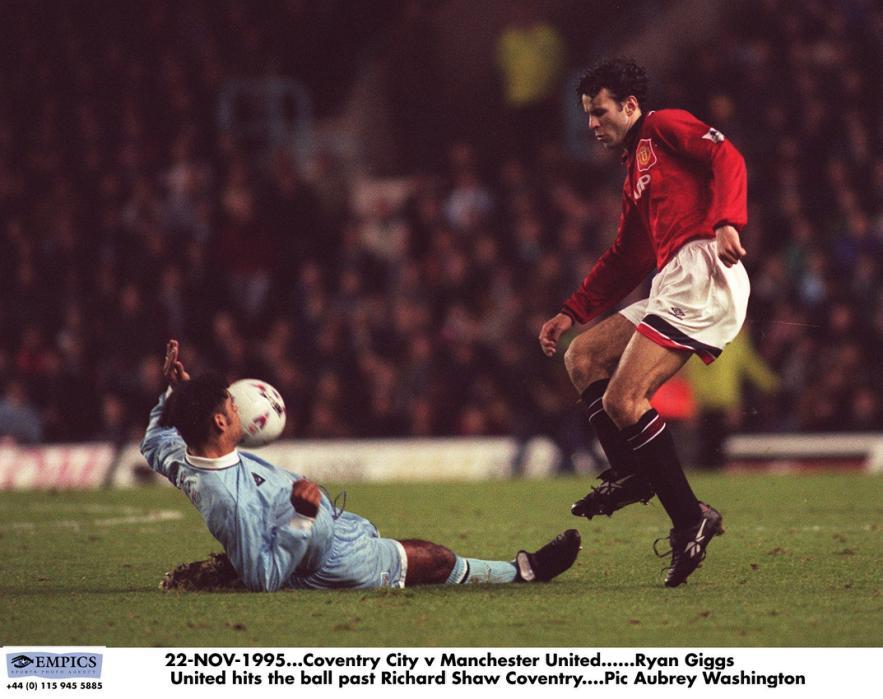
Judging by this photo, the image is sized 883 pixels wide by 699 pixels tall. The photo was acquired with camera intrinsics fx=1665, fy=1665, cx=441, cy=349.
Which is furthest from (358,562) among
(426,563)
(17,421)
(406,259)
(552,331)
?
(406,259)

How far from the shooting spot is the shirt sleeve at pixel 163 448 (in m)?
6.43

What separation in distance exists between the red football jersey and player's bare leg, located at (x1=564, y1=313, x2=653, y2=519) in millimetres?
399

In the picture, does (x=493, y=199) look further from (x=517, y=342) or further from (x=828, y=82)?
(x=828, y=82)

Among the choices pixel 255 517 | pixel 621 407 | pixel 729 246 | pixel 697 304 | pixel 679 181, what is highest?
pixel 679 181

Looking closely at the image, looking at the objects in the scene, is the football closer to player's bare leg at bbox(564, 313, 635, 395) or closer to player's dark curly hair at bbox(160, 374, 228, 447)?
player's dark curly hair at bbox(160, 374, 228, 447)

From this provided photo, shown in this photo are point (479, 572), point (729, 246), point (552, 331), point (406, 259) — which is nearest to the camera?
point (729, 246)

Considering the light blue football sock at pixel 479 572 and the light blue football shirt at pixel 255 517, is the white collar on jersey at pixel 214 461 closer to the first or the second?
the light blue football shirt at pixel 255 517

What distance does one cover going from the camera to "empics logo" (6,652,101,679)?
5270 millimetres

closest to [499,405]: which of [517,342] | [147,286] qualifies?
[517,342]

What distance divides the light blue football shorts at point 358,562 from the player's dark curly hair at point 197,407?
62 centimetres

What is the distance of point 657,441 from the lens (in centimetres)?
654

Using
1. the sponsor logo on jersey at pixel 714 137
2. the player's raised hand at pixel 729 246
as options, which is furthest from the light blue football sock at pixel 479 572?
the sponsor logo on jersey at pixel 714 137

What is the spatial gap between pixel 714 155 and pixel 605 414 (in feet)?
3.89

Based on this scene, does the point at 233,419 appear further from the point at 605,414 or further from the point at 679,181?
the point at 679,181
